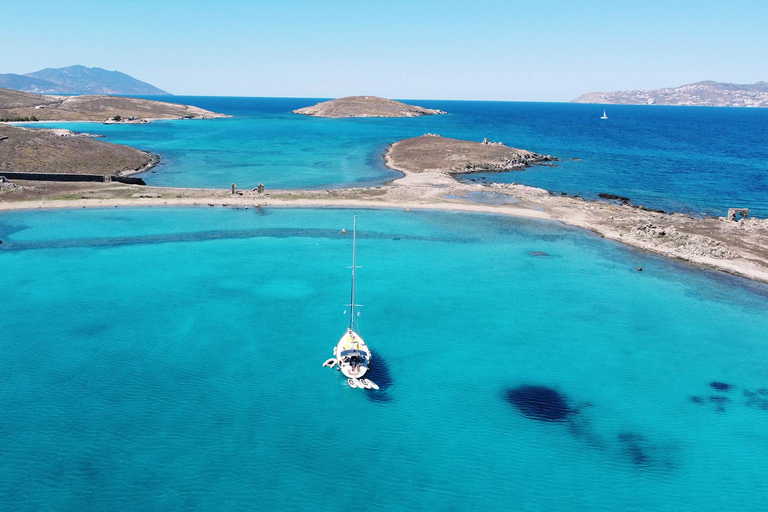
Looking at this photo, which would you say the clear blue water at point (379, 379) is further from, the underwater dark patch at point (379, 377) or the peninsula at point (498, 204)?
the peninsula at point (498, 204)

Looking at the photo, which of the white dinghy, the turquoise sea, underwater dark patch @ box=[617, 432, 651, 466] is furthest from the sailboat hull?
underwater dark patch @ box=[617, 432, 651, 466]

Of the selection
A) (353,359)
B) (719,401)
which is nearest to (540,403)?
(719,401)

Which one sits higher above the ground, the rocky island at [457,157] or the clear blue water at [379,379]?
the rocky island at [457,157]

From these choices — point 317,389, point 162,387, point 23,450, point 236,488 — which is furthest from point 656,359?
point 23,450

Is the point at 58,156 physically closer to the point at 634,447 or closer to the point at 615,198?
the point at 615,198

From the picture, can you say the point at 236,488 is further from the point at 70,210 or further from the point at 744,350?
the point at 70,210

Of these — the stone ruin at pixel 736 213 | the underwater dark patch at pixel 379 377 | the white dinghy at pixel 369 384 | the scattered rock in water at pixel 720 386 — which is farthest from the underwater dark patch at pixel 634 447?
the stone ruin at pixel 736 213
